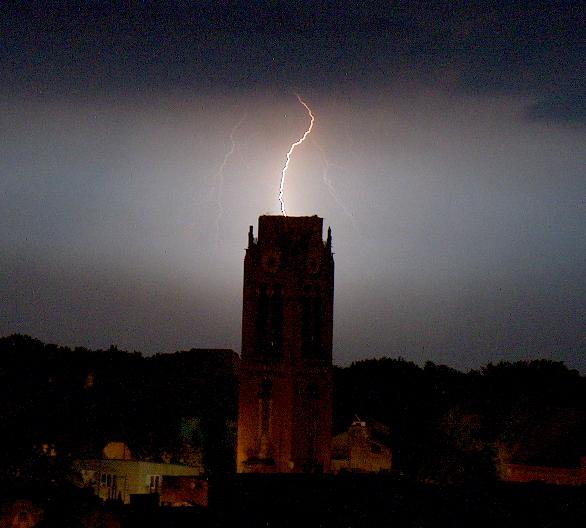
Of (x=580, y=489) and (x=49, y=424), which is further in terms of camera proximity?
(x=49, y=424)

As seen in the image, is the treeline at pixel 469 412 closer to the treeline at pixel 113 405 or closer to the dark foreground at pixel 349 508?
the treeline at pixel 113 405

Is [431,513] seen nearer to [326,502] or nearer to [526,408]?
[326,502]

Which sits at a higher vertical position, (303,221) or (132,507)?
(303,221)

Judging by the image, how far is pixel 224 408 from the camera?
308 ft

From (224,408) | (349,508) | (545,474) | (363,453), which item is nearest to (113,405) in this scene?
(224,408)

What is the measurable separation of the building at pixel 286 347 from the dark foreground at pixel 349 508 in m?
17.9

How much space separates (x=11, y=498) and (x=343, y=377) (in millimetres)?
67928

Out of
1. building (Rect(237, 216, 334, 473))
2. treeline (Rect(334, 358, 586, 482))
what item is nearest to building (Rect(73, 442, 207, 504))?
building (Rect(237, 216, 334, 473))

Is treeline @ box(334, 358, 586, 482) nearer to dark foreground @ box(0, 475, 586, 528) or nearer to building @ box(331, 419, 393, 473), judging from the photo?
building @ box(331, 419, 393, 473)

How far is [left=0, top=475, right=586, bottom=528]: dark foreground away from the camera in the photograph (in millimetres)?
47688

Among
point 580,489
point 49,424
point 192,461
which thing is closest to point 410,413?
point 192,461

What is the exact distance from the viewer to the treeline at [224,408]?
72312 millimetres

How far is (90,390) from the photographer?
303ft

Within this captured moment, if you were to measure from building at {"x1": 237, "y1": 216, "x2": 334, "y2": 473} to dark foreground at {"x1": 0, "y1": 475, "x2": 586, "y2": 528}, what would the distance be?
17924 mm
